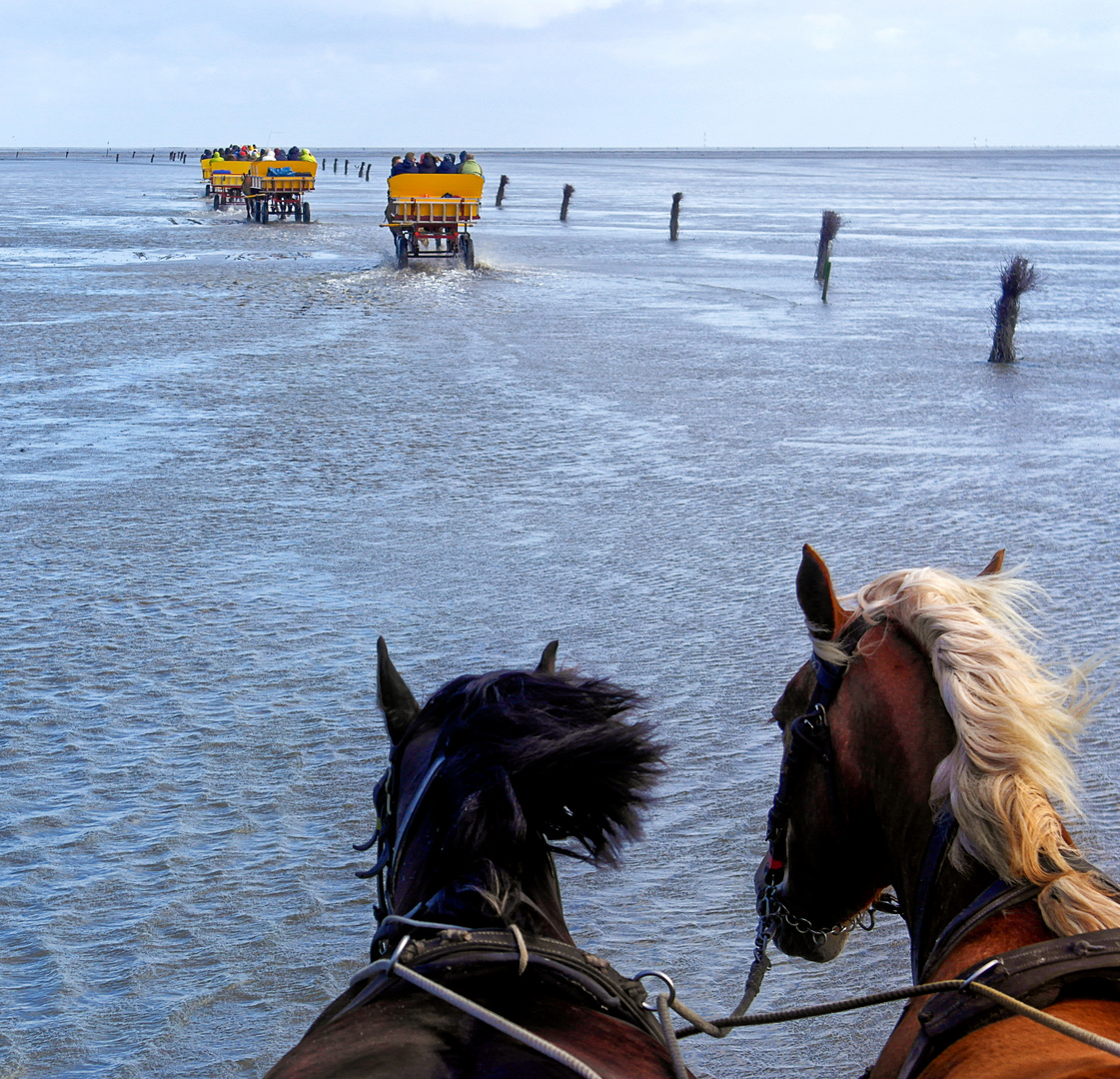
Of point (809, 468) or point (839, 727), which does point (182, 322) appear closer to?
point (809, 468)

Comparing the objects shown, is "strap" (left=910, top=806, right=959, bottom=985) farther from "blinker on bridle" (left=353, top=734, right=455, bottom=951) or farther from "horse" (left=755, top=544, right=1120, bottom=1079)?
"blinker on bridle" (left=353, top=734, right=455, bottom=951)

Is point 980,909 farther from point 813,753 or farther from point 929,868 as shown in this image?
point 813,753

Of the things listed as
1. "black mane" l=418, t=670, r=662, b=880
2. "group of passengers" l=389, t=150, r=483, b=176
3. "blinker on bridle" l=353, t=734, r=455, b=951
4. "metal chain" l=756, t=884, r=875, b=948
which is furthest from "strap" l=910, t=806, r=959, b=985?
"group of passengers" l=389, t=150, r=483, b=176

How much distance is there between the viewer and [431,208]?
26516mm

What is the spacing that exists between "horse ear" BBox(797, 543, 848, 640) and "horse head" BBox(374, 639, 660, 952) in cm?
46

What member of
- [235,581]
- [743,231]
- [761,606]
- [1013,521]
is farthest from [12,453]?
[743,231]

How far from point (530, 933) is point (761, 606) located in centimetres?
500

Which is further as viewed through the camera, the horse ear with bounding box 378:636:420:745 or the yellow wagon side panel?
the yellow wagon side panel

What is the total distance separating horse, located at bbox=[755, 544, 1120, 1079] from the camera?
173cm

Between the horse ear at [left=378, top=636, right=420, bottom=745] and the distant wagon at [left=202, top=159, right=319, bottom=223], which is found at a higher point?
the distant wagon at [left=202, top=159, right=319, bottom=223]

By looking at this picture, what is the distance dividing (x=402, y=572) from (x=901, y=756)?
5.20 meters

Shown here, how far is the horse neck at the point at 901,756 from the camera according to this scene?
2055 mm

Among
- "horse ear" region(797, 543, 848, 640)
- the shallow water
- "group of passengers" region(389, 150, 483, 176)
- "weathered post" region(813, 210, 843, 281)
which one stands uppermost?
"group of passengers" region(389, 150, 483, 176)

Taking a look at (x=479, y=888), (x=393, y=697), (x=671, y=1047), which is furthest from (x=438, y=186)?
(x=671, y=1047)
